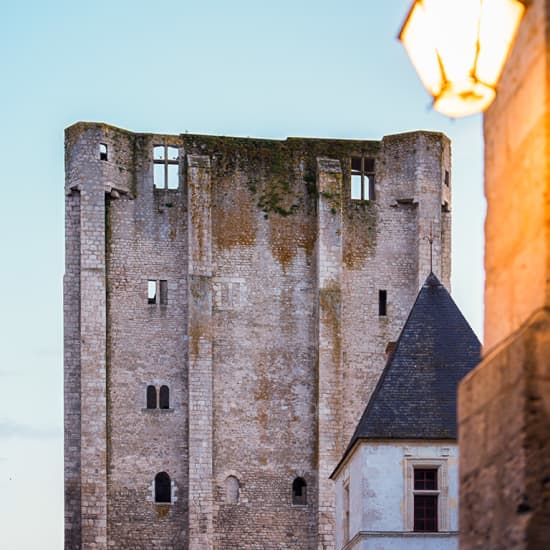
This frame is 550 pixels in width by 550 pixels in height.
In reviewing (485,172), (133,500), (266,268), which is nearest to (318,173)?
(266,268)

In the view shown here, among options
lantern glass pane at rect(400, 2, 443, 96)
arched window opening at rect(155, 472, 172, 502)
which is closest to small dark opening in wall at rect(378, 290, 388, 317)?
arched window opening at rect(155, 472, 172, 502)

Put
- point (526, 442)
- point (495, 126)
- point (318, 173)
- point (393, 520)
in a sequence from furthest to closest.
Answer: point (318, 173), point (393, 520), point (495, 126), point (526, 442)

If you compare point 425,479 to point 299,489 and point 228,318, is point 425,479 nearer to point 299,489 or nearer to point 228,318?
point 299,489

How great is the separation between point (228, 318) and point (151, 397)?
3439 millimetres

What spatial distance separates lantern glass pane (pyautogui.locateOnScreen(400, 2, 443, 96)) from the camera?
490 centimetres

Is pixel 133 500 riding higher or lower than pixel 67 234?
lower

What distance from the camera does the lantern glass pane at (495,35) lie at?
16.0 ft

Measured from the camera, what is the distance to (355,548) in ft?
93.1

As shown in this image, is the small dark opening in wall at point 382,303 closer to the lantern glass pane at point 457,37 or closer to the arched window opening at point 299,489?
the arched window opening at point 299,489

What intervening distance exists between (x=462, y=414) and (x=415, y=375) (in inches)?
927

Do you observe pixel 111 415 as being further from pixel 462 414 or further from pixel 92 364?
pixel 462 414

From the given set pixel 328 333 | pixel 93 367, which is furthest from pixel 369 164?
pixel 93 367

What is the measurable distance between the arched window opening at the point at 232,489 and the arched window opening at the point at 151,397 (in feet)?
10.3

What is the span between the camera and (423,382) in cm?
2859
